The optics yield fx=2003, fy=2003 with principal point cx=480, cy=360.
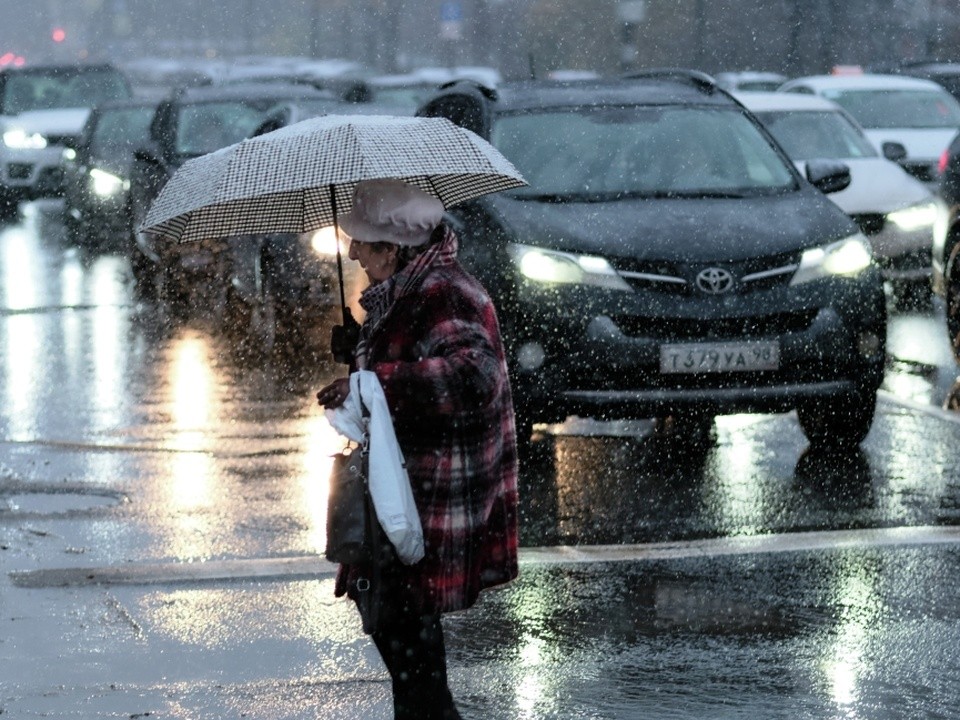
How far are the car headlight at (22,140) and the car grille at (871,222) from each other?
47.5 feet

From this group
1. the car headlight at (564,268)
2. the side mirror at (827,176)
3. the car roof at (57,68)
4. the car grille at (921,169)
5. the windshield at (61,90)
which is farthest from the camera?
the car roof at (57,68)

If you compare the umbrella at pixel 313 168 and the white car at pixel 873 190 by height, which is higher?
the white car at pixel 873 190

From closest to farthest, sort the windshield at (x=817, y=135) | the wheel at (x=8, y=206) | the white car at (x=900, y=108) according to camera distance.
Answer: the windshield at (x=817, y=135) < the white car at (x=900, y=108) < the wheel at (x=8, y=206)

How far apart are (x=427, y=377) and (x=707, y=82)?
666 centimetres

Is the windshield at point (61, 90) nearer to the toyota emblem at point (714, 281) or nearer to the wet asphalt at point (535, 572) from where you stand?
the wet asphalt at point (535, 572)

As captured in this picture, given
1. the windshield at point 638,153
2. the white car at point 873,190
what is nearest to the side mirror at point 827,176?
the windshield at point 638,153

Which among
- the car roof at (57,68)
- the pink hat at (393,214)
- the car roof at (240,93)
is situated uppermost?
the car roof at (57,68)

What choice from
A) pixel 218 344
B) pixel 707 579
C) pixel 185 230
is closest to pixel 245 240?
pixel 218 344

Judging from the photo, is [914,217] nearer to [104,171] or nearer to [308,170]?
[104,171]

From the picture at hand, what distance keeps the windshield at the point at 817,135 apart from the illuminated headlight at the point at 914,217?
107cm

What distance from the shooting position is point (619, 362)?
27.5ft

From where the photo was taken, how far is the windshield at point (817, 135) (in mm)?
15977

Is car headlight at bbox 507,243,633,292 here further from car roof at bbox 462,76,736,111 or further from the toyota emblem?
car roof at bbox 462,76,736,111

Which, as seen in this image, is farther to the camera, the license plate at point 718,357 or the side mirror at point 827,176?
the side mirror at point 827,176
